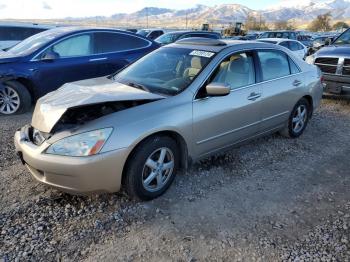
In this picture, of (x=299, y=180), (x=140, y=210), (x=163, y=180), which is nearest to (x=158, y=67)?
(x=163, y=180)

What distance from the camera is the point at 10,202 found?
3602mm

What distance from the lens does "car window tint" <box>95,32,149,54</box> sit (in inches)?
286

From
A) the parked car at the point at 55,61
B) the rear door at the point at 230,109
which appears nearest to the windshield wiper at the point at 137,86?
the rear door at the point at 230,109

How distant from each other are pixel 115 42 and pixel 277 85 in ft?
12.9

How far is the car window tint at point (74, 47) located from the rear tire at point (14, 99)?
0.95m

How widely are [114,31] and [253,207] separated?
17.2 ft

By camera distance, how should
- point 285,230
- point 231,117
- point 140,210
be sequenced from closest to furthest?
point 285,230
point 140,210
point 231,117

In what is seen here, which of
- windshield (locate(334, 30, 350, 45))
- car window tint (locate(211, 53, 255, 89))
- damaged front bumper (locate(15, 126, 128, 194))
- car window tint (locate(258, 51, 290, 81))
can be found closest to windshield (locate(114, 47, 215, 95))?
car window tint (locate(211, 53, 255, 89))

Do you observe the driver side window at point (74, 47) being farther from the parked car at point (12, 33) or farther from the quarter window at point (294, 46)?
the quarter window at point (294, 46)

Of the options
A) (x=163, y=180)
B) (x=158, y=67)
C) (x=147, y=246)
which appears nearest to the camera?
(x=147, y=246)

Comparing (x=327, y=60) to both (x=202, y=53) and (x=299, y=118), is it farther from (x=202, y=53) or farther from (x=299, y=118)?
(x=202, y=53)

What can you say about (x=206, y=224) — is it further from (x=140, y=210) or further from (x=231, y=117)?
(x=231, y=117)

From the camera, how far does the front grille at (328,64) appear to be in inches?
301

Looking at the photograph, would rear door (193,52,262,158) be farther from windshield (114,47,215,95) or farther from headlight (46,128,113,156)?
headlight (46,128,113,156)
